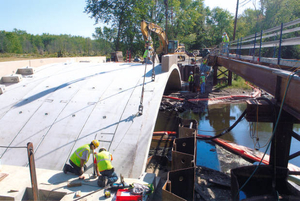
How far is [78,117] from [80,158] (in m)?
3.06

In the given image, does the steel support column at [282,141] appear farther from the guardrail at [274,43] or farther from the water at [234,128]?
the water at [234,128]

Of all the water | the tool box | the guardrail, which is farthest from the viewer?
the water

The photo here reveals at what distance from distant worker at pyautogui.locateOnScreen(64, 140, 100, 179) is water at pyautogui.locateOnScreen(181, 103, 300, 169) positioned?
578 cm

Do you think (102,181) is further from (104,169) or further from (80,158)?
(80,158)

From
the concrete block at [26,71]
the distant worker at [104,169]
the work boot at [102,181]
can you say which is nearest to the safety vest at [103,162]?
the distant worker at [104,169]

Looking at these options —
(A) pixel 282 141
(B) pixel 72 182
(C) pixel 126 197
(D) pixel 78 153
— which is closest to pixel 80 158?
(D) pixel 78 153

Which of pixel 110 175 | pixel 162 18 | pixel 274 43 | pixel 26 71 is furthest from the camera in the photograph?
pixel 162 18

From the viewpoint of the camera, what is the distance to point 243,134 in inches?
522

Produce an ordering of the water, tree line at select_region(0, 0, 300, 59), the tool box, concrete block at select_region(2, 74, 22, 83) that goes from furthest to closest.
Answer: tree line at select_region(0, 0, 300, 59)
concrete block at select_region(2, 74, 22, 83)
the water
the tool box

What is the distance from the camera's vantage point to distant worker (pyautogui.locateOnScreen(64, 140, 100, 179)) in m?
6.34

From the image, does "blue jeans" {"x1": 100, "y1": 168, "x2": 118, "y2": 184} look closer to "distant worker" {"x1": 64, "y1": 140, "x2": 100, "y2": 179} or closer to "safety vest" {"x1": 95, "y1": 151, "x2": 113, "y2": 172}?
"safety vest" {"x1": 95, "y1": 151, "x2": 113, "y2": 172}

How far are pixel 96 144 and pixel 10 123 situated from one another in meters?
5.14

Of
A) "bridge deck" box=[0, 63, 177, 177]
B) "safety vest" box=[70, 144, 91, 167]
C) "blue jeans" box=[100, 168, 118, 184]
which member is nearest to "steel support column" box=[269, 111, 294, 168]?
"bridge deck" box=[0, 63, 177, 177]

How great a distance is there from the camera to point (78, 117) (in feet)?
29.9
